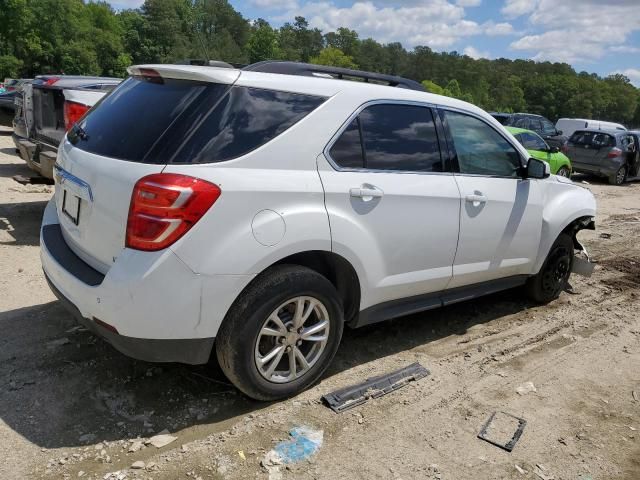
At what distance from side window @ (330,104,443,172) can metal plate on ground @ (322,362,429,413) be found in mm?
1396

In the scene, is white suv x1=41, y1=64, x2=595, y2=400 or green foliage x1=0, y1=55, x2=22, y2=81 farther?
green foliage x1=0, y1=55, x2=22, y2=81

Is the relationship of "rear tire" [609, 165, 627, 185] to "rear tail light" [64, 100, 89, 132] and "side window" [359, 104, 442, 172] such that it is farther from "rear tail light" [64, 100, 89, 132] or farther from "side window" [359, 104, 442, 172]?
"rear tail light" [64, 100, 89, 132]

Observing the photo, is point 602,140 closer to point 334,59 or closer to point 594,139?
point 594,139

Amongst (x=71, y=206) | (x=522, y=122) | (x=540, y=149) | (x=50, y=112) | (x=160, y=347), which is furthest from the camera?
(x=522, y=122)

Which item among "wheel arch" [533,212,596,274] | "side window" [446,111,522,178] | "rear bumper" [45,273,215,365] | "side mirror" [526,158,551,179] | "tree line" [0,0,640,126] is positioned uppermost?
"tree line" [0,0,640,126]

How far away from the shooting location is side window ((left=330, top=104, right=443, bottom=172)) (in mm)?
3406

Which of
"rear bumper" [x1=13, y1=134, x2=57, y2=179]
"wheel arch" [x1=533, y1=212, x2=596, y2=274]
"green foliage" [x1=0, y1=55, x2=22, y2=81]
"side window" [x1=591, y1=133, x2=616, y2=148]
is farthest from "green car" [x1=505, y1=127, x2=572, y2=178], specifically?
"green foliage" [x1=0, y1=55, x2=22, y2=81]

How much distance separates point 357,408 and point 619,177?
1622 cm

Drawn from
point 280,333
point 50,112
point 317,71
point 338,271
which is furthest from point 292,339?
point 50,112

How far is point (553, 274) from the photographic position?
5.32m

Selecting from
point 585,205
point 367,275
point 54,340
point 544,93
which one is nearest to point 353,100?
point 367,275

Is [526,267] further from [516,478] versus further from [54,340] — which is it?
[54,340]

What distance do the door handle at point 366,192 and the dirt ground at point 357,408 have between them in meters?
1.24

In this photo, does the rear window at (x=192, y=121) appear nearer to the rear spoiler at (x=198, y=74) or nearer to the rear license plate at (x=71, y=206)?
the rear spoiler at (x=198, y=74)
